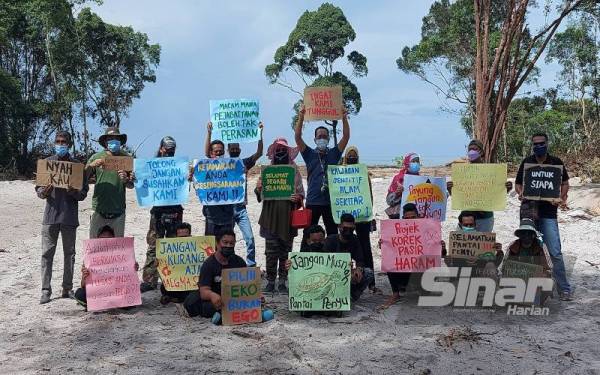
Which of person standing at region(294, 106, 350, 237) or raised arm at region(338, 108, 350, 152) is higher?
raised arm at region(338, 108, 350, 152)

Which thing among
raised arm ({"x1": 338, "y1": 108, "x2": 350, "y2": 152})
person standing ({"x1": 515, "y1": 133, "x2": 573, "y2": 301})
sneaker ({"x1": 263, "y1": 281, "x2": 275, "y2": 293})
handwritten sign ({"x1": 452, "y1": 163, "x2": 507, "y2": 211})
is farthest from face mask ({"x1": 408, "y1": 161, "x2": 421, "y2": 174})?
sneaker ({"x1": 263, "y1": 281, "x2": 275, "y2": 293})

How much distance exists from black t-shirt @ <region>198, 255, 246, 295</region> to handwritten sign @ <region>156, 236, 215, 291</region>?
48 centimetres

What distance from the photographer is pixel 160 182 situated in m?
7.09

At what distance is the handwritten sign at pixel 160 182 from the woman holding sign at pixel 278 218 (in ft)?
3.26

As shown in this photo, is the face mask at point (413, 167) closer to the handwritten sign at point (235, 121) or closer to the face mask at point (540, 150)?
the face mask at point (540, 150)

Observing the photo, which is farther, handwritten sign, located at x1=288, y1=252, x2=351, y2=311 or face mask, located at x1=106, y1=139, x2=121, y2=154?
face mask, located at x1=106, y1=139, x2=121, y2=154

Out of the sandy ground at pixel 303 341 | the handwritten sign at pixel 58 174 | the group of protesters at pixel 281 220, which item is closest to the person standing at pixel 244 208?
the group of protesters at pixel 281 220

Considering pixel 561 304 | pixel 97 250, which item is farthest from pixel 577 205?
pixel 97 250

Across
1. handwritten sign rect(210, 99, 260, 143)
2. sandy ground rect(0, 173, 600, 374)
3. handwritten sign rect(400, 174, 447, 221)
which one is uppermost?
handwritten sign rect(210, 99, 260, 143)

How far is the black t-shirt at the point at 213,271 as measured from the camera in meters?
6.14

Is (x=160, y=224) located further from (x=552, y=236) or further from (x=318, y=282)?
(x=552, y=236)

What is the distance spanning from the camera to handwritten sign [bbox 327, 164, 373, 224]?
7.05m

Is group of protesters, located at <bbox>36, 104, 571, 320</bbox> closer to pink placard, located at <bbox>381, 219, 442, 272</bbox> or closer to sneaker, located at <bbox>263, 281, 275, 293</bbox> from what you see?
sneaker, located at <bbox>263, 281, 275, 293</bbox>

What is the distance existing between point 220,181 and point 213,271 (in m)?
1.40
